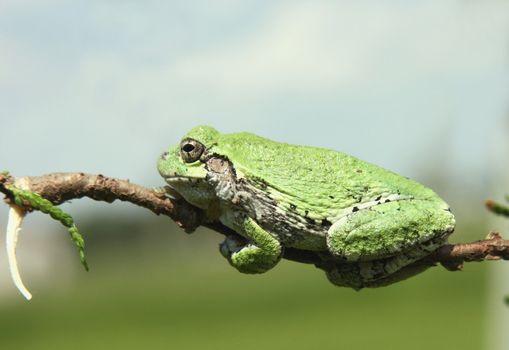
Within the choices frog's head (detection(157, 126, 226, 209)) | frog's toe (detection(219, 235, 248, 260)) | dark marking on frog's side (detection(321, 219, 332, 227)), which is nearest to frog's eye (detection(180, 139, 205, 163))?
frog's head (detection(157, 126, 226, 209))

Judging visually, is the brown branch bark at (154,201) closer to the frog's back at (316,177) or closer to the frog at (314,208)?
the frog at (314,208)

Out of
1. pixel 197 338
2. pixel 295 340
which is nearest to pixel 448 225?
pixel 295 340

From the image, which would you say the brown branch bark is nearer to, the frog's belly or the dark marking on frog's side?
the frog's belly

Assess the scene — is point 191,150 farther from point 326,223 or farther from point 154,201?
point 326,223

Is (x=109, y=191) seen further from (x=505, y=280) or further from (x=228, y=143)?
(x=505, y=280)

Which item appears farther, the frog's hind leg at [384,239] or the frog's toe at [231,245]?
the frog's toe at [231,245]

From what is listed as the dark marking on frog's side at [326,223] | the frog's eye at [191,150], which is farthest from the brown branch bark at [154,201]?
the frog's eye at [191,150]
